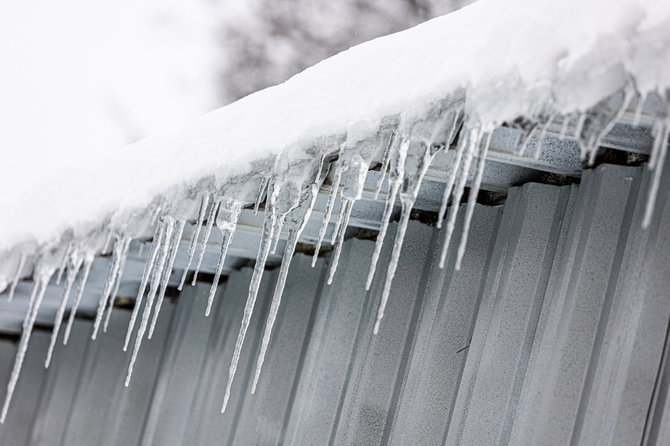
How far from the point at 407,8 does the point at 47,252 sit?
1552cm

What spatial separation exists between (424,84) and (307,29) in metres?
18.1

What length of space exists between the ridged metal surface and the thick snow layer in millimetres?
714

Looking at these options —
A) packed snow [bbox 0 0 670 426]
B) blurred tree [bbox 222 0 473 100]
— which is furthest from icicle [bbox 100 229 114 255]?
blurred tree [bbox 222 0 473 100]

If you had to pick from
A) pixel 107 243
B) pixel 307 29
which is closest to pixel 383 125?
pixel 107 243

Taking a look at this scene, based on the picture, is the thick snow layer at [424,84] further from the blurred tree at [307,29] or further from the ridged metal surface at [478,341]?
the blurred tree at [307,29]

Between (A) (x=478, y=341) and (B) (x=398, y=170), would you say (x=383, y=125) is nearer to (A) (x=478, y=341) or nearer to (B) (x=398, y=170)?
(B) (x=398, y=170)

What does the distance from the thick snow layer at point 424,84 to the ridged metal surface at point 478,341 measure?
71 centimetres

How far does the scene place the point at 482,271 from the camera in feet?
10.8

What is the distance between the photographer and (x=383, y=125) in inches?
97.0

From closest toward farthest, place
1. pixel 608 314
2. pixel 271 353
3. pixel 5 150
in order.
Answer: pixel 608 314
pixel 271 353
pixel 5 150

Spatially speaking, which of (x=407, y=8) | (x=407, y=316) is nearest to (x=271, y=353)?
(x=407, y=316)

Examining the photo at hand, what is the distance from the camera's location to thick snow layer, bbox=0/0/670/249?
71.8 inches

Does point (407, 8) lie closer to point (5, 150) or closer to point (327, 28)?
point (327, 28)

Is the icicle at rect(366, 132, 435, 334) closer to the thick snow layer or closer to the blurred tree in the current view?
the thick snow layer
